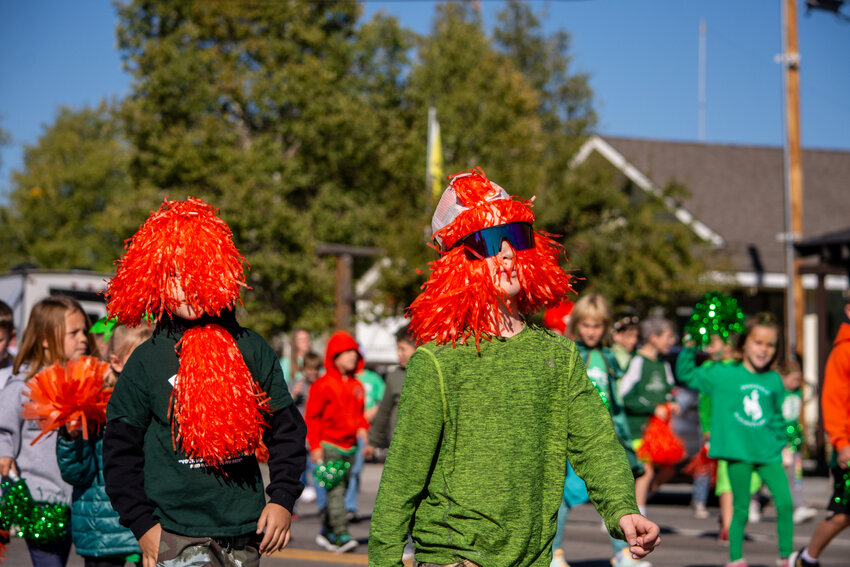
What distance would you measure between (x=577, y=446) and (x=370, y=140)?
28.1 meters

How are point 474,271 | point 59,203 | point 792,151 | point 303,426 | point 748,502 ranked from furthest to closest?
point 59,203
point 792,151
point 748,502
point 303,426
point 474,271

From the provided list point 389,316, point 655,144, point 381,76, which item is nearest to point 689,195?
point 389,316

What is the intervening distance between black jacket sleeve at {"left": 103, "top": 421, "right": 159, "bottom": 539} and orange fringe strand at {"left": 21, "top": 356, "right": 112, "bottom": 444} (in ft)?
3.16

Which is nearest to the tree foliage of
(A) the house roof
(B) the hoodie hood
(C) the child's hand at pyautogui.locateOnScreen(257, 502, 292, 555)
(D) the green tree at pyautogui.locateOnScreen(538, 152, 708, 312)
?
(A) the house roof

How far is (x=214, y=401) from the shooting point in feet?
11.3

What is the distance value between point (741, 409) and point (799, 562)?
3.80 feet

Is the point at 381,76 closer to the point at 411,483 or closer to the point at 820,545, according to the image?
the point at 820,545

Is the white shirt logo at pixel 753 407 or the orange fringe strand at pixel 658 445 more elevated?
the white shirt logo at pixel 753 407

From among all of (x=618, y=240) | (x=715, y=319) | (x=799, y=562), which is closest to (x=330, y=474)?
(x=715, y=319)

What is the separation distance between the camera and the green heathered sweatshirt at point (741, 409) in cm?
736

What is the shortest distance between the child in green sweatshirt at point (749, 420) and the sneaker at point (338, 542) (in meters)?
3.08

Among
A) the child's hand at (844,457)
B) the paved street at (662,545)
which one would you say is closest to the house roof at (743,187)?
the paved street at (662,545)

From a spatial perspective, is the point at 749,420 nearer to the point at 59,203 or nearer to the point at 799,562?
the point at 799,562

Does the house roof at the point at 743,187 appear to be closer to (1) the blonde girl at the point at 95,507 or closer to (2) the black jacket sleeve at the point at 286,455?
(1) the blonde girl at the point at 95,507
